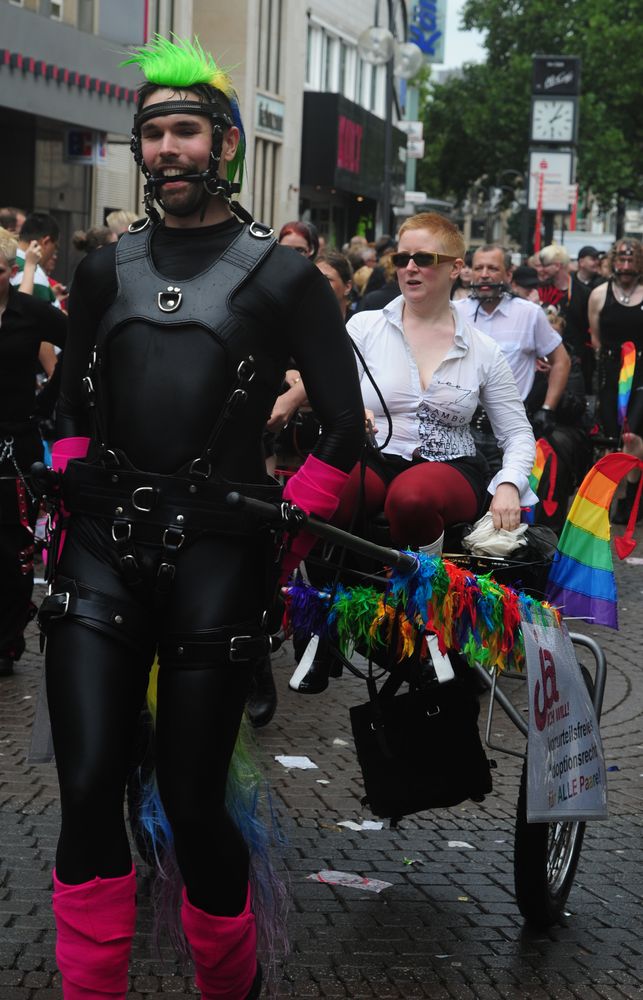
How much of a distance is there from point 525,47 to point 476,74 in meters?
2.22

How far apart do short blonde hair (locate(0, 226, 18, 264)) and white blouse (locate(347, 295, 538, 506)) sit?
2891mm

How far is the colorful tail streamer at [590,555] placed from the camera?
4582 mm

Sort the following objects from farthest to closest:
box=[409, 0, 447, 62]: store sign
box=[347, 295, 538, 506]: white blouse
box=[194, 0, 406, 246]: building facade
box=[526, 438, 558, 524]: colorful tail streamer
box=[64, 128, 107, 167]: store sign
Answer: box=[409, 0, 447, 62]: store sign < box=[194, 0, 406, 246]: building facade < box=[64, 128, 107, 167]: store sign < box=[526, 438, 558, 524]: colorful tail streamer < box=[347, 295, 538, 506]: white blouse

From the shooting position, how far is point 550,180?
36875 mm

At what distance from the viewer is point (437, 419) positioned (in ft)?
16.2

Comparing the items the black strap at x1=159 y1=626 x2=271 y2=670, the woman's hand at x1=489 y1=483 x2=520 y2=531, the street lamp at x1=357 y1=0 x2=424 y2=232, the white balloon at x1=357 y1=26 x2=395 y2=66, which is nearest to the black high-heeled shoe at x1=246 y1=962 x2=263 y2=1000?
the black strap at x1=159 y1=626 x2=271 y2=670

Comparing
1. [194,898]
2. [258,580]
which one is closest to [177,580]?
[258,580]

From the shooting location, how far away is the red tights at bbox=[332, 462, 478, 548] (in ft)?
14.5

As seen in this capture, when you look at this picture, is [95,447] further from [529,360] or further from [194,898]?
[529,360]

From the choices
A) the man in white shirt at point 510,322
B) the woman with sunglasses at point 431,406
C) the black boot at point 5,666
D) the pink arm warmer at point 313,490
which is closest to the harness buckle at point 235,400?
the pink arm warmer at point 313,490

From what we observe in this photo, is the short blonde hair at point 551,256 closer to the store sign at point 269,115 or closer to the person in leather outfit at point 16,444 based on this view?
the person in leather outfit at point 16,444

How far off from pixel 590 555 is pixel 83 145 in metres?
19.8

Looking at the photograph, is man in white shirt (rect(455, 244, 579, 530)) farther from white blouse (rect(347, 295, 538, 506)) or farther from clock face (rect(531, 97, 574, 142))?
clock face (rect(531, 97, 574, 142))

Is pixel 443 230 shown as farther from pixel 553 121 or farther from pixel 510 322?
pixel 553 121
